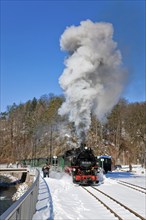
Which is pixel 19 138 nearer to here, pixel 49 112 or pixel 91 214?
pixel 49 112

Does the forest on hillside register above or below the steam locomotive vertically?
above

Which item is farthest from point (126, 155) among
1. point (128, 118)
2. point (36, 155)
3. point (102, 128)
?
point (36, 155)

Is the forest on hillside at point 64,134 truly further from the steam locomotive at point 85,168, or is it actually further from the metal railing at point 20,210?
the metal railing at point 20,210

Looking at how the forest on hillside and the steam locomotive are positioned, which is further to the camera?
the forest on hillside

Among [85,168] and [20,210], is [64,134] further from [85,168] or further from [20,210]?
[20,210]

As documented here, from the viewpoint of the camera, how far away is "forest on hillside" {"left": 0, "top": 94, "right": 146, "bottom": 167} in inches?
2537

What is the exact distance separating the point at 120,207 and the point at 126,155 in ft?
214

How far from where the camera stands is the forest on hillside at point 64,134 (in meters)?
64.4

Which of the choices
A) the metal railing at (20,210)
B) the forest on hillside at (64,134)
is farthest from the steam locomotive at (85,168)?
the forest on hillside at (64,134)

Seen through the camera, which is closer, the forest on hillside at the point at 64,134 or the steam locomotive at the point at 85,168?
the steam locomotive at the point at 85,168

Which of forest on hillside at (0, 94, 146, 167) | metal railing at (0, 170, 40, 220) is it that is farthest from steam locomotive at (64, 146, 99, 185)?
forest on hillside at (0, 94, 146, 167)

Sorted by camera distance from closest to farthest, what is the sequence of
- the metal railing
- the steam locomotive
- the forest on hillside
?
the metal railing → the steam locomotive → the forest on hillside

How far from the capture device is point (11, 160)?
10038 centimetres

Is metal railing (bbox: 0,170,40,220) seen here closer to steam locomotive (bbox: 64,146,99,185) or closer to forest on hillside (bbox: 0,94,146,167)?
steam locomotive (bbox: 64,146,99,185)
